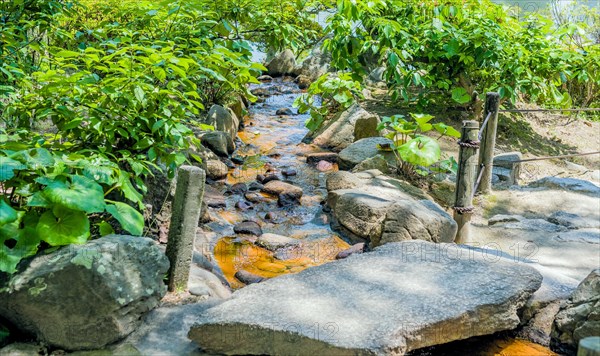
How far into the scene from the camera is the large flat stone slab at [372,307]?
2.95m

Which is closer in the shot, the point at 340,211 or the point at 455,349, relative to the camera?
the point at 455,349

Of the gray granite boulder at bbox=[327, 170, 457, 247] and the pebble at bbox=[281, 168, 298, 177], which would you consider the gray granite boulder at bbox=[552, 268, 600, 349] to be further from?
the pebble at bbox=[281, 168, 298, 177]

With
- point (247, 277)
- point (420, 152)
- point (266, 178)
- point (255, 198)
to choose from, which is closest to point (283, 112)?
point (266, 178)

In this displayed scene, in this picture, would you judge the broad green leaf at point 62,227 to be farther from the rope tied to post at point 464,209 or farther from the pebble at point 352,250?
the rope tied to post at point 464,209

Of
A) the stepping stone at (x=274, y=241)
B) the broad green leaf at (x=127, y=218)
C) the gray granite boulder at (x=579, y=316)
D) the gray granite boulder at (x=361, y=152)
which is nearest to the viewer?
the broad green leaf at (x=127, y=218)

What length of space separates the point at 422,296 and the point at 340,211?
268 centimetres

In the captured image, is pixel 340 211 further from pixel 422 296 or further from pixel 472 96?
pixel 472 96

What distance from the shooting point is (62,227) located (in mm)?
3014

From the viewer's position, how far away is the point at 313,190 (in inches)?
286

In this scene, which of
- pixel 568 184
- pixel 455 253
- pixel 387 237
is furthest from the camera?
pixel 568 184

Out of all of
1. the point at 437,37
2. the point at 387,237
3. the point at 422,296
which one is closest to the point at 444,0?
the point at 437,37

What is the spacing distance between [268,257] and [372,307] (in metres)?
2.36

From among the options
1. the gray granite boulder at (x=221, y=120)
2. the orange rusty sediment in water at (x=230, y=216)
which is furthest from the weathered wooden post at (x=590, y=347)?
the gray granite boulder at (x=221, y=120)

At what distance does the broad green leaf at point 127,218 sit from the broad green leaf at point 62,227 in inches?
5.9
